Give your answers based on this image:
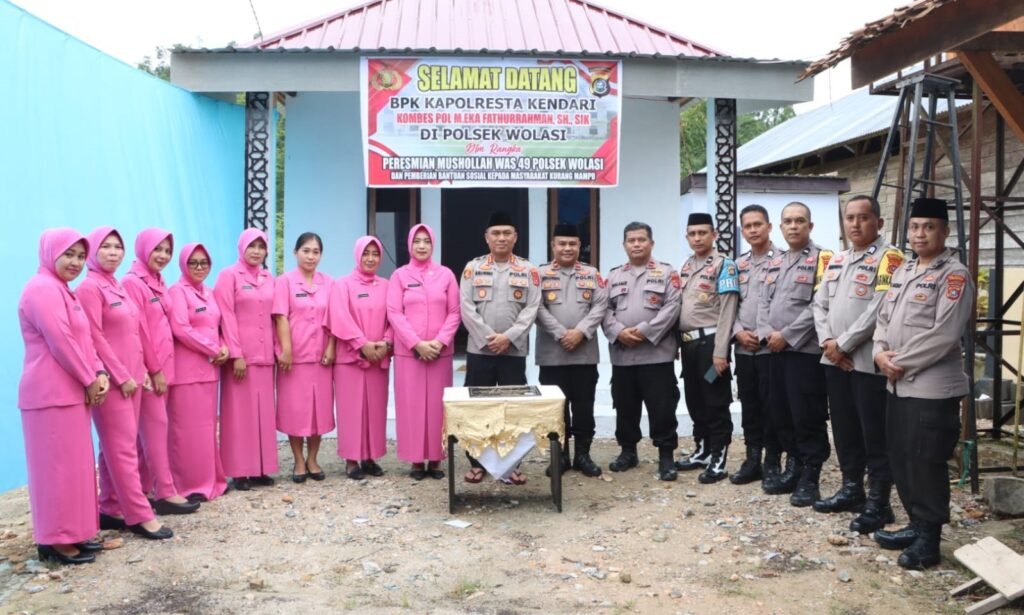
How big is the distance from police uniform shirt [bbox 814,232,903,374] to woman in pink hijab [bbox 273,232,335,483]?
3228 mm

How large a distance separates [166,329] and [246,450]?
1.07 m

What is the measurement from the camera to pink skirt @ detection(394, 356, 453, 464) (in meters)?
5.66

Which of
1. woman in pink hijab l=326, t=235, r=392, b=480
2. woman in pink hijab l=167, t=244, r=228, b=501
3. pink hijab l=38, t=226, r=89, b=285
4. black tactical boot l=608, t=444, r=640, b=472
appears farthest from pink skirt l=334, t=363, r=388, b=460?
pink hijab l=38, t=226, r=89, b=285

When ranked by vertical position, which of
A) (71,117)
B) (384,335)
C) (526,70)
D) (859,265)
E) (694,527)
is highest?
(526,70)

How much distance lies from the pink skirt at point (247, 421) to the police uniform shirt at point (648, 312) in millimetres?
2381

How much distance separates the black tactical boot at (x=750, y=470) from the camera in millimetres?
5574

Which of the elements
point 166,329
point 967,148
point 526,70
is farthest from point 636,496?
point 967,148

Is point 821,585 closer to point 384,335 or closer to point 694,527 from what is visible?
point 694,527

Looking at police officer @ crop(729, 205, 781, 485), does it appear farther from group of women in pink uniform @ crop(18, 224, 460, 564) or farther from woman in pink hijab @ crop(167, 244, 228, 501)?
woman in pink hijab @ crop(167, 244, 228, 501)

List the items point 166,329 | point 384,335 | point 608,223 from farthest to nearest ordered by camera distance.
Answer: point 608,223 → point 384,335 → point 166,329

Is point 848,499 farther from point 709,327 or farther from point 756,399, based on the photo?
point 709,327

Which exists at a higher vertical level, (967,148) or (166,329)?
(967,148)

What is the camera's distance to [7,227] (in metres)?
4.96

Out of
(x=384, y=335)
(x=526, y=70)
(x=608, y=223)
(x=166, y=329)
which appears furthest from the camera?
(x=608, y=223)
